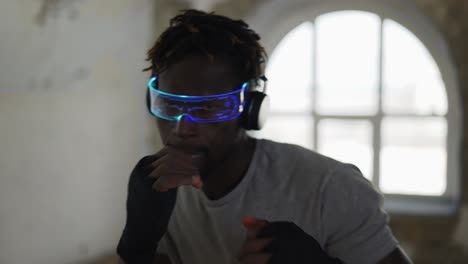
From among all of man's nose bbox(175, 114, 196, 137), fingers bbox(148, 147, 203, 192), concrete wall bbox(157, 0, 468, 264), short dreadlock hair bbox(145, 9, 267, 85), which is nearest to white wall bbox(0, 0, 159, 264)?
concrete wall bbox(157, 0, 468, 264)

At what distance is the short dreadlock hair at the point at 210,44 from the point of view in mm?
1169

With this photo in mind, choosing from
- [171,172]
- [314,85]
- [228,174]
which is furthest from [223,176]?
[314,85]

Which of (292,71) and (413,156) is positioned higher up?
(292,71)

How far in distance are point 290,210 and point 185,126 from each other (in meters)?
0.28

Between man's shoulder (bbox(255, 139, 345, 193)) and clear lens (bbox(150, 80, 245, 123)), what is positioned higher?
clear lens (bbox(150, 80, 245, 123))

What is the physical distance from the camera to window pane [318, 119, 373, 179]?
3.24 meters

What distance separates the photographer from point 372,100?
3207mm

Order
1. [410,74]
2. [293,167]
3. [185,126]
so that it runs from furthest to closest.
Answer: [410,74], [293,167], [185,126]

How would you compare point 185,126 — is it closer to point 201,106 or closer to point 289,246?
point 201,106

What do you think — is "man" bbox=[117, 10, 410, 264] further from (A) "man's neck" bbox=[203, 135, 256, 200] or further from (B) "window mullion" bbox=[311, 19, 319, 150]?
(B) "window mullion" bbox=[311, 19, 319, 150]

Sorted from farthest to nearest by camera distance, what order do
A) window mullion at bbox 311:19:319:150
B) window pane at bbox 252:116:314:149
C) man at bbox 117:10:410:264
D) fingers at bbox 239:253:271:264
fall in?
window pane at bbox 252:116:314:149, window mullion at bbox 311:19:319:150, man at bbox 117:10:410:264, fingers at bbox 239:253:271:264

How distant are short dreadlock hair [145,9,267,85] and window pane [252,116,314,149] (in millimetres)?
2087

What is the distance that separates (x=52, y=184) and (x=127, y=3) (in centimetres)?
96

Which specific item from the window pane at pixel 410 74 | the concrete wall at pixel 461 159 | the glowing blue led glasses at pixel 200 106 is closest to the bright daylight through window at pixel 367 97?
the window pane at pixel 410 74
